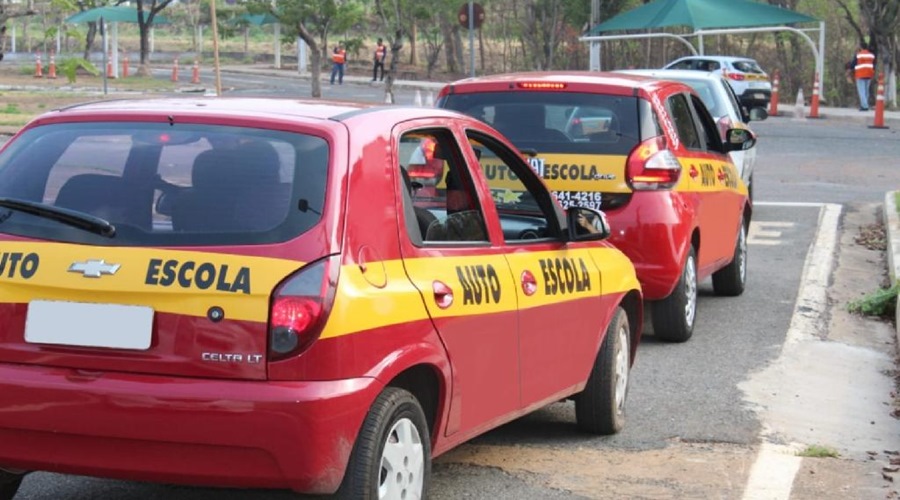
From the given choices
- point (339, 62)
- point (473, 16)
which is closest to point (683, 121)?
point (473, 16)

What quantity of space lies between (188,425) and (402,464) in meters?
0.82

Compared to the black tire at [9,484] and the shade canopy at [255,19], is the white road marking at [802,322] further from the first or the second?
the shade canopy at [255,19]

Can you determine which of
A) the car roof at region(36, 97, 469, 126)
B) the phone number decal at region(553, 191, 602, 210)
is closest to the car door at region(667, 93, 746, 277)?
the phone number decal at region(553, 191, 602, 210)

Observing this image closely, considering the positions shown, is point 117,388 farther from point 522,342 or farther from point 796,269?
point 796,269

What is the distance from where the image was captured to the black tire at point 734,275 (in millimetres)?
11352

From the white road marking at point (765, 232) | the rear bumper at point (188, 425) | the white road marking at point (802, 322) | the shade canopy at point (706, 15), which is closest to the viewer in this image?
the rear bumper at point (188, 425)

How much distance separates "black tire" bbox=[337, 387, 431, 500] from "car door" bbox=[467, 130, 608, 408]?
0.93m

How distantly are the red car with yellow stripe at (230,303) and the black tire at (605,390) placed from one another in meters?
1.45

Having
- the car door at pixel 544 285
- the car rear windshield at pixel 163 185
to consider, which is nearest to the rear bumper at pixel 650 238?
the car door at pixel 544 285

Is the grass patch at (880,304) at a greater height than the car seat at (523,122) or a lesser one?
lesser

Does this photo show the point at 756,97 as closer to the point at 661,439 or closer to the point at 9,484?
the point at 661,439

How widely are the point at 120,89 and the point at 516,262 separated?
4098 cm

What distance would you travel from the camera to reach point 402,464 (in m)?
4.89

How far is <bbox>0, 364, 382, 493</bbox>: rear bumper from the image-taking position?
4.37m
